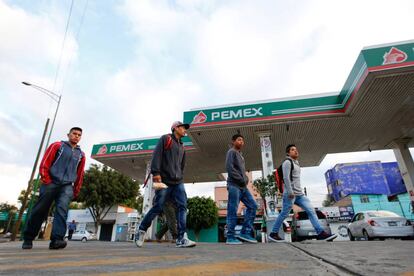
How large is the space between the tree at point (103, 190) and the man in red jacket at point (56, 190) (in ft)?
68.0

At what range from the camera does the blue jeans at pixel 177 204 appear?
326 cm

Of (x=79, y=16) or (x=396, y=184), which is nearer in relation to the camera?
(x=79, y=16)

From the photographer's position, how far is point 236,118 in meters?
9.56

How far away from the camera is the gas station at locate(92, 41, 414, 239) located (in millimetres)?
7016

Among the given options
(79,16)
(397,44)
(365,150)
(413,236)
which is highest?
(79,16)

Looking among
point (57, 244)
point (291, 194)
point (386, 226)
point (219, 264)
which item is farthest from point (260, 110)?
point (219, 264)

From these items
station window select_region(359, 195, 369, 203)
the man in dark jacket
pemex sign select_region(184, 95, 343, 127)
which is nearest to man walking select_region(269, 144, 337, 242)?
the man in dark jacket

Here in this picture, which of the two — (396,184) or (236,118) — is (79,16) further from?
(396,184)

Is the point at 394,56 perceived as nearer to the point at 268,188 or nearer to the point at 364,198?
the point at 268,188

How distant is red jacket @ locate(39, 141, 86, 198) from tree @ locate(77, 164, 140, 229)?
20664mm

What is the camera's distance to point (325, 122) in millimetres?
9469

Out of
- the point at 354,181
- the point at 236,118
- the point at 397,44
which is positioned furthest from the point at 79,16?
the point at 354,181

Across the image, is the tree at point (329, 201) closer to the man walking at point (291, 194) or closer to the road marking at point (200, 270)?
the man walking at point (291, 194)

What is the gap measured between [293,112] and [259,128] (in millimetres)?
1490
